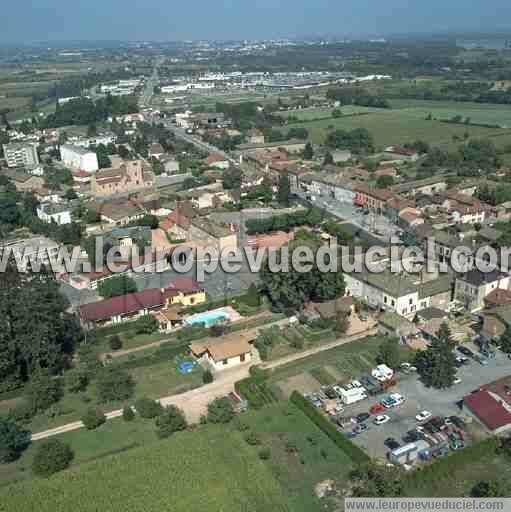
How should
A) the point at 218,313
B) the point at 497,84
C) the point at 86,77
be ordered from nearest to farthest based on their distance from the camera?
the point at 218,313, the point at 497,84, the point at 86,77

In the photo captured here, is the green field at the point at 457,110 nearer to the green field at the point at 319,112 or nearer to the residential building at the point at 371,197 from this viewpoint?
A: the green field at the point at 319,112

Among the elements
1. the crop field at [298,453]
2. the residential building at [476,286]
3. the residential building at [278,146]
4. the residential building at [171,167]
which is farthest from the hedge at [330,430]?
the residential building at [278,146]

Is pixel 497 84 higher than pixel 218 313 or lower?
higher

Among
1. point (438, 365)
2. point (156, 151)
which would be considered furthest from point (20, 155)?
point (438, 365)

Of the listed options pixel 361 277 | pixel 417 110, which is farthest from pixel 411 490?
pixel 417 110

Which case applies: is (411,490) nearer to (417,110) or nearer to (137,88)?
(417,110)

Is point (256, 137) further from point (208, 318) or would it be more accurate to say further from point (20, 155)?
point (208, 318)
